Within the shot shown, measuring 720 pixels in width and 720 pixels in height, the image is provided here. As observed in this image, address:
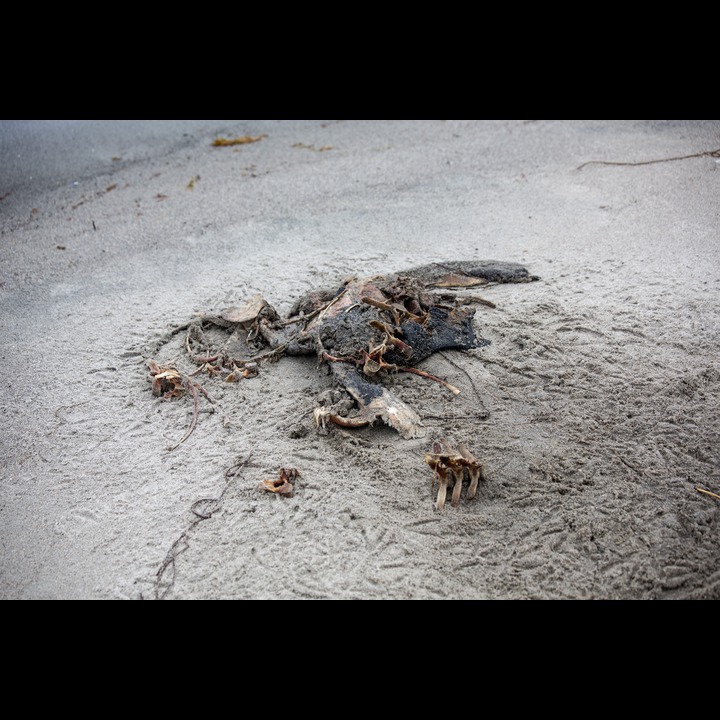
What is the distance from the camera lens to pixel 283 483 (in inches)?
103

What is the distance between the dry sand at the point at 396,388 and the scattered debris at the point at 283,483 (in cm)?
4

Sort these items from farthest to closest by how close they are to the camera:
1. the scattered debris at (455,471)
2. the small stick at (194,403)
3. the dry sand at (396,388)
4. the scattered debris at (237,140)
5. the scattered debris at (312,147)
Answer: the scattered debris at (237,140), the scattered debris at (312,147), the small stick at (194,403), the scattered debris at (455,471), the dry sand at (396,388)

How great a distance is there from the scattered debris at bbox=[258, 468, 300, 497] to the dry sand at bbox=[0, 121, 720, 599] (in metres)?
0.04

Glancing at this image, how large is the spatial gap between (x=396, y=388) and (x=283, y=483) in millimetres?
795

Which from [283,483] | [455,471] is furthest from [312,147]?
[455,471]

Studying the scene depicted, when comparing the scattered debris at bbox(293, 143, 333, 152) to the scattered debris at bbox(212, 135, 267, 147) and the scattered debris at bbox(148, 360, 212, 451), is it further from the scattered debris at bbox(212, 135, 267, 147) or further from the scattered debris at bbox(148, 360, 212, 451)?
the scattered debris at bbox(148, 360, 212, 451)

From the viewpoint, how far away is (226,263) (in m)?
4.50

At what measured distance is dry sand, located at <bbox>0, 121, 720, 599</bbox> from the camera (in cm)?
231

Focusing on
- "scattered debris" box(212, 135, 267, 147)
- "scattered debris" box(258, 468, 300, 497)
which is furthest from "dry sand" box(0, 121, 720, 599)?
"scattered debris" box(212, 135, 267, 147)

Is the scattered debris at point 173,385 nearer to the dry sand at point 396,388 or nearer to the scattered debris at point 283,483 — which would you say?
the dry sand at point 396,388

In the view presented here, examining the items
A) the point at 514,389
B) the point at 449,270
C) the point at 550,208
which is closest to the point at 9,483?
the point at 514,389

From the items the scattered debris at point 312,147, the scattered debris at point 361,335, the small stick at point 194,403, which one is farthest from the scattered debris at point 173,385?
the scattered debris at point 312,147

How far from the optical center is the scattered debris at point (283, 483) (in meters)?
2.58

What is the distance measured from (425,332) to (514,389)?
1.84 ft
